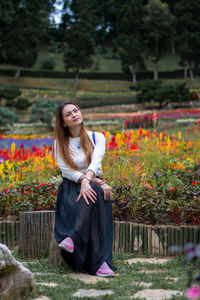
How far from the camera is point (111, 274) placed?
9.49ft

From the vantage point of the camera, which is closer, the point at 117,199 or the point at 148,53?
the point at 117,199

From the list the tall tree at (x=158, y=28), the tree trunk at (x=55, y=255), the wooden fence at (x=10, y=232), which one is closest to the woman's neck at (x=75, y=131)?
the tree trunk at (x=55, y=255)

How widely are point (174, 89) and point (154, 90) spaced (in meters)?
1.99

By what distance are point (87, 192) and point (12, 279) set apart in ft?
2.92

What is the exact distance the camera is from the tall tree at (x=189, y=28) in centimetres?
3288

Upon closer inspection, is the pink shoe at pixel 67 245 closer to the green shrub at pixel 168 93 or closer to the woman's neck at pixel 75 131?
the woman's neck at pixel 75 131

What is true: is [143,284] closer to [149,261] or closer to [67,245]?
[67,245]

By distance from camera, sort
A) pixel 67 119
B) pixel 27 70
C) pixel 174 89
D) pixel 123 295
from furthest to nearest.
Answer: pixel 27 70 → pixel 174 89 → pixel 67 119 → pixel 123 295

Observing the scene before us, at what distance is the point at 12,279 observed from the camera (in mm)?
2318

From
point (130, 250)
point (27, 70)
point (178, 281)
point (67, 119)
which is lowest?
point (130, 250)

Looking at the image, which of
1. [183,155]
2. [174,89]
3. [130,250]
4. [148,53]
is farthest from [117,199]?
[148,53]

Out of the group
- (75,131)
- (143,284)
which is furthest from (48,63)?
(143,284)

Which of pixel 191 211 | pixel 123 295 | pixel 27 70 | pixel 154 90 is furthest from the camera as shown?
pixel 27 70

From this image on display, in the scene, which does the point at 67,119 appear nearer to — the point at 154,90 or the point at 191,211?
the point at 191,211
